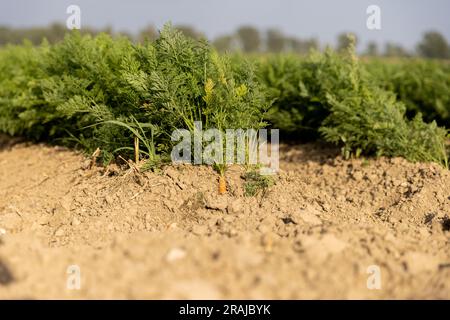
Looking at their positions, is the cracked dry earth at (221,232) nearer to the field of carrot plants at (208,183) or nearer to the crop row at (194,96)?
the field of carrot plants at (208,183)

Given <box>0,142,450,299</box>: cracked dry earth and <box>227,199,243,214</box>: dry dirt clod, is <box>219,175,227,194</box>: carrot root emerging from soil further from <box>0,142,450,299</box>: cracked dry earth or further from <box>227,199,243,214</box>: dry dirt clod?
<box>227,199,243,214</box>: dry dirt clod

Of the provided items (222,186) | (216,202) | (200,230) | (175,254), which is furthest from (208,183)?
(175,254)

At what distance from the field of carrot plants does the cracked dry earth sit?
1 cm

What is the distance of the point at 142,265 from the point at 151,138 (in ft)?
6.75

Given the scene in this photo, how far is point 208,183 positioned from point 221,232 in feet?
3.42

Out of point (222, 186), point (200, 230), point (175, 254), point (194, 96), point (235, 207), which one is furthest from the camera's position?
point (194, 96)

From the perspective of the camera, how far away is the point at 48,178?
598 cm

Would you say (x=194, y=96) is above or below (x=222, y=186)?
above

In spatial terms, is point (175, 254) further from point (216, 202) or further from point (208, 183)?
point (208, 183)

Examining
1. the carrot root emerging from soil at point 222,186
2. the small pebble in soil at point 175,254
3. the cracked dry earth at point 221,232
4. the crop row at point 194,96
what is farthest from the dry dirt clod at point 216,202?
the small pebble in soil at point 175,254

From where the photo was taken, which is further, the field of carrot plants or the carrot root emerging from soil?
the carrot root emerging from soil

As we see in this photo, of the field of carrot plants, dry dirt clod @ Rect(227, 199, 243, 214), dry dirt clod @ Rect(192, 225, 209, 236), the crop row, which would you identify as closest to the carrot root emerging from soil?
the field of carrot plants

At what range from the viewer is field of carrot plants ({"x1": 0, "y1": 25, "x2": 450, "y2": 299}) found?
3156mm

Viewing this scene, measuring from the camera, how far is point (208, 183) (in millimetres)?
4855
